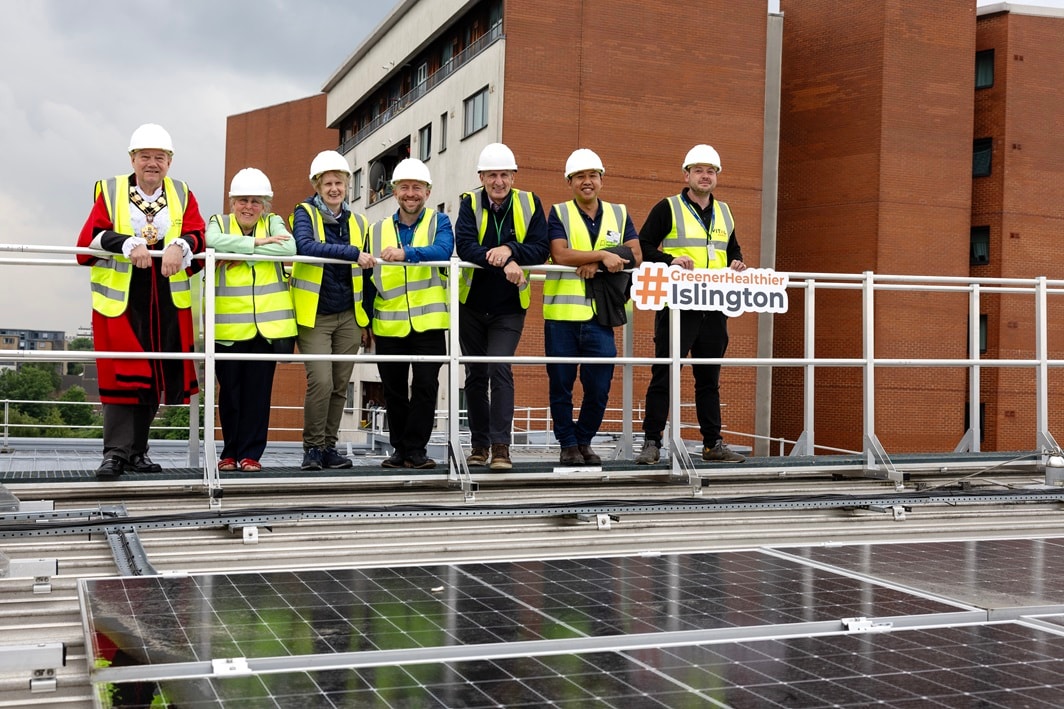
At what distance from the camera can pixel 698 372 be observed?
27.4 feet

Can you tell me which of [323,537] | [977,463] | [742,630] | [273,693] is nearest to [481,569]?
[323,537]

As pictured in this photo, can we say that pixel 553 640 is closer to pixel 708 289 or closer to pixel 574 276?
pixel 574 276

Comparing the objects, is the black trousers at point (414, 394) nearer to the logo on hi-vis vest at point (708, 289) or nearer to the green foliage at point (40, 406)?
the logo on hi-vis vest at point (708, 289)

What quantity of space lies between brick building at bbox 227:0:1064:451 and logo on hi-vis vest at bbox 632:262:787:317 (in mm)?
24667

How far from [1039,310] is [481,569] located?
5.44 m

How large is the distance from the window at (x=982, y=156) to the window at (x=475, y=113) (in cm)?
1662

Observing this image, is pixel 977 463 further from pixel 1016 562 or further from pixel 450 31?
pixel 450 31

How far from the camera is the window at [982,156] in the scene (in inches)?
1567

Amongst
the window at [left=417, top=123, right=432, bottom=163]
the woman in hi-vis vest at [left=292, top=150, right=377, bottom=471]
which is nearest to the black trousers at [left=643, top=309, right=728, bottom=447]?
the woman in hi-vis vest at [left=292, top=150, right=377, bottom=471]

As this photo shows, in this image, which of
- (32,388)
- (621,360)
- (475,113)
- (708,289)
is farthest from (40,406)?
(621,360)

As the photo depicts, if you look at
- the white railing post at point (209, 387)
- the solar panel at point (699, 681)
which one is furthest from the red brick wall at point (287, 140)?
the solar panel at point (699, 681)

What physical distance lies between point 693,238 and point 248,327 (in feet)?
10.2

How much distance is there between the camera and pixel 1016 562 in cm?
551

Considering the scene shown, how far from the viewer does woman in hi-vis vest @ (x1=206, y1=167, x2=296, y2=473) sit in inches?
287
